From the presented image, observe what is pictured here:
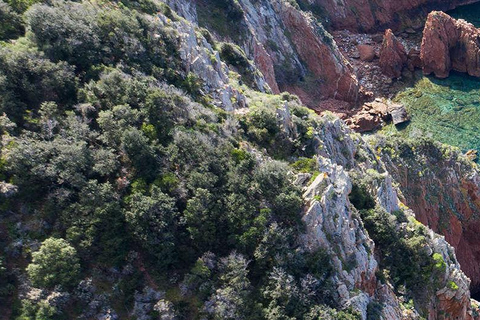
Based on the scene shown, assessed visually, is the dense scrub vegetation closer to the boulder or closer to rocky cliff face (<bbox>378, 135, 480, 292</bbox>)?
rocky cliff face (<bbox>378, 135, 480, 292</bbox>)

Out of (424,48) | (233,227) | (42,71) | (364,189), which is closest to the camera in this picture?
(233,227)

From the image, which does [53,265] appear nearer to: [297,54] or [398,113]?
[297,54]

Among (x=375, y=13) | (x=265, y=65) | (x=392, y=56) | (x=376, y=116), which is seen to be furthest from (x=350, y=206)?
(x=375, y=13)

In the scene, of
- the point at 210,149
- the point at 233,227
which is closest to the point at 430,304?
the point at 233,227

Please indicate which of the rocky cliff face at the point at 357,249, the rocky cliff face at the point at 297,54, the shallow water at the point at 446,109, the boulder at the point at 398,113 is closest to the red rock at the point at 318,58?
the rocky cliff face at the point at 297,54

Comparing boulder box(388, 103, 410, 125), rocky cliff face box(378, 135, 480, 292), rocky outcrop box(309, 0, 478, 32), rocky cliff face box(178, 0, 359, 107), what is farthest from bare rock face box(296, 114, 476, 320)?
rocky outcrop box(309, 0, 478, 32)

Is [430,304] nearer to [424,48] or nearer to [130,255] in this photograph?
[130,255]

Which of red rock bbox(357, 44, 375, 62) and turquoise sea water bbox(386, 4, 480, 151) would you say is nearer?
turquoise sea water bbox(386, 4, 480, 151)
